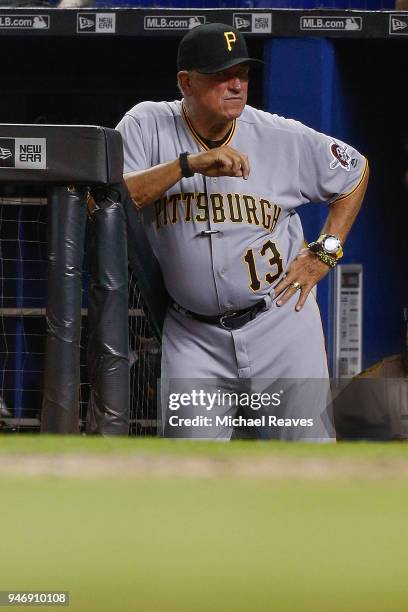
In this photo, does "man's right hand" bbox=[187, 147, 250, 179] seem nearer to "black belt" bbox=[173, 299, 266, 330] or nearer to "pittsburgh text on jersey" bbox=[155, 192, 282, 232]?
"pittsburgh text on jersey" bbox=[155, 192, 282, 232]

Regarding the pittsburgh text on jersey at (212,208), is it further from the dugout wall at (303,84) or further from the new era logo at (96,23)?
the new era logo at (96,23)

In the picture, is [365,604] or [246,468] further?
[246,468]

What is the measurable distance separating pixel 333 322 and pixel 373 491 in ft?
19.6

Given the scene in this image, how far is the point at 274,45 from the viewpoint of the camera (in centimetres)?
744

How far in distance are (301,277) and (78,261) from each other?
0.90 m

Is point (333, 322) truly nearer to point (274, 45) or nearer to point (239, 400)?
point (274, 45)

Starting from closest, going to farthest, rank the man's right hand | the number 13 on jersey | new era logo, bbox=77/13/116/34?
the man's right hand, the number 13 on jersey, new era logo, bbox=77/13/116/34

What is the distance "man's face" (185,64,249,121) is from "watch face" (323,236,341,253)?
0.52 m

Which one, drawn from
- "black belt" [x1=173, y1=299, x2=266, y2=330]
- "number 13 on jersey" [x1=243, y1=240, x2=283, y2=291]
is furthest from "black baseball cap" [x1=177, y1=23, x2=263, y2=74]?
"black belt" [x1=173, y1=299, x2=266, y2=330]

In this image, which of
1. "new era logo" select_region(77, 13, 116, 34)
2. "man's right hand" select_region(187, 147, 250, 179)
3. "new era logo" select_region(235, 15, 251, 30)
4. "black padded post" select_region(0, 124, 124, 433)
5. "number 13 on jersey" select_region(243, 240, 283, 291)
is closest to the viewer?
"black padded post" select_region(0, 124, 124, 433)

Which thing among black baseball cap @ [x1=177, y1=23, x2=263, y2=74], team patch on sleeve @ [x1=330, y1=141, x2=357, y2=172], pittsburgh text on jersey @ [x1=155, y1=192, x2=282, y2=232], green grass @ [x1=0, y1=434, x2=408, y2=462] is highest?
black baseball cap @ [x1=177, y1=23, x2=263, y2=74]

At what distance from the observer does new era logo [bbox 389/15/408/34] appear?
7.21 metres

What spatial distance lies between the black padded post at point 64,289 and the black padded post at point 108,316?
6 cm

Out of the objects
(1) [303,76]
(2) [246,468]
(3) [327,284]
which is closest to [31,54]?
(1) [303,76]
